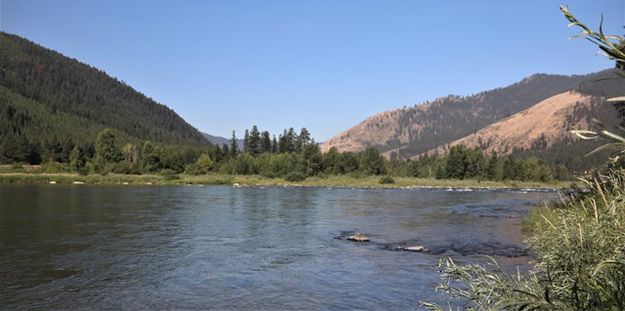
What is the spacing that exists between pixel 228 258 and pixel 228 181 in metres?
103

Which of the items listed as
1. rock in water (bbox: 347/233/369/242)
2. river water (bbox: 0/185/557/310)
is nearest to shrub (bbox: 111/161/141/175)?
river water (bbox: 0/185/557/310)

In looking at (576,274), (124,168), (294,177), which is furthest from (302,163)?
(576,274)

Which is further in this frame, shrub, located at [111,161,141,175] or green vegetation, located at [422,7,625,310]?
shrub, located at [111,161,141,175]

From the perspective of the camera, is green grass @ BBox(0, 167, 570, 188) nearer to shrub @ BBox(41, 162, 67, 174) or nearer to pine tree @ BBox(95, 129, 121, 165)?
shrub @ BBox(41, 162, 67, 174)

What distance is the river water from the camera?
1681cm

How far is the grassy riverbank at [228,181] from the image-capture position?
11206 centimetres

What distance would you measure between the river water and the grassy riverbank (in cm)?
7572

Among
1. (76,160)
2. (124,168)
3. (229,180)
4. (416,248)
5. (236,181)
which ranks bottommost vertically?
(416,248)

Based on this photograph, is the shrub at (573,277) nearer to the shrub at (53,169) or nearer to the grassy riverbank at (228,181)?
the grassy riverbank at (228,181)

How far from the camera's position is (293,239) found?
101 ft

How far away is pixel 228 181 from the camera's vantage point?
125m

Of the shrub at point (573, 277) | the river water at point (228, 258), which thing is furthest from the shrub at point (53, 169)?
the shrub at point (573, 277)

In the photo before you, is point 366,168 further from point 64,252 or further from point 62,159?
point 64,252

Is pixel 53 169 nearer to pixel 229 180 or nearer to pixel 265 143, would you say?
pixel 229 180
